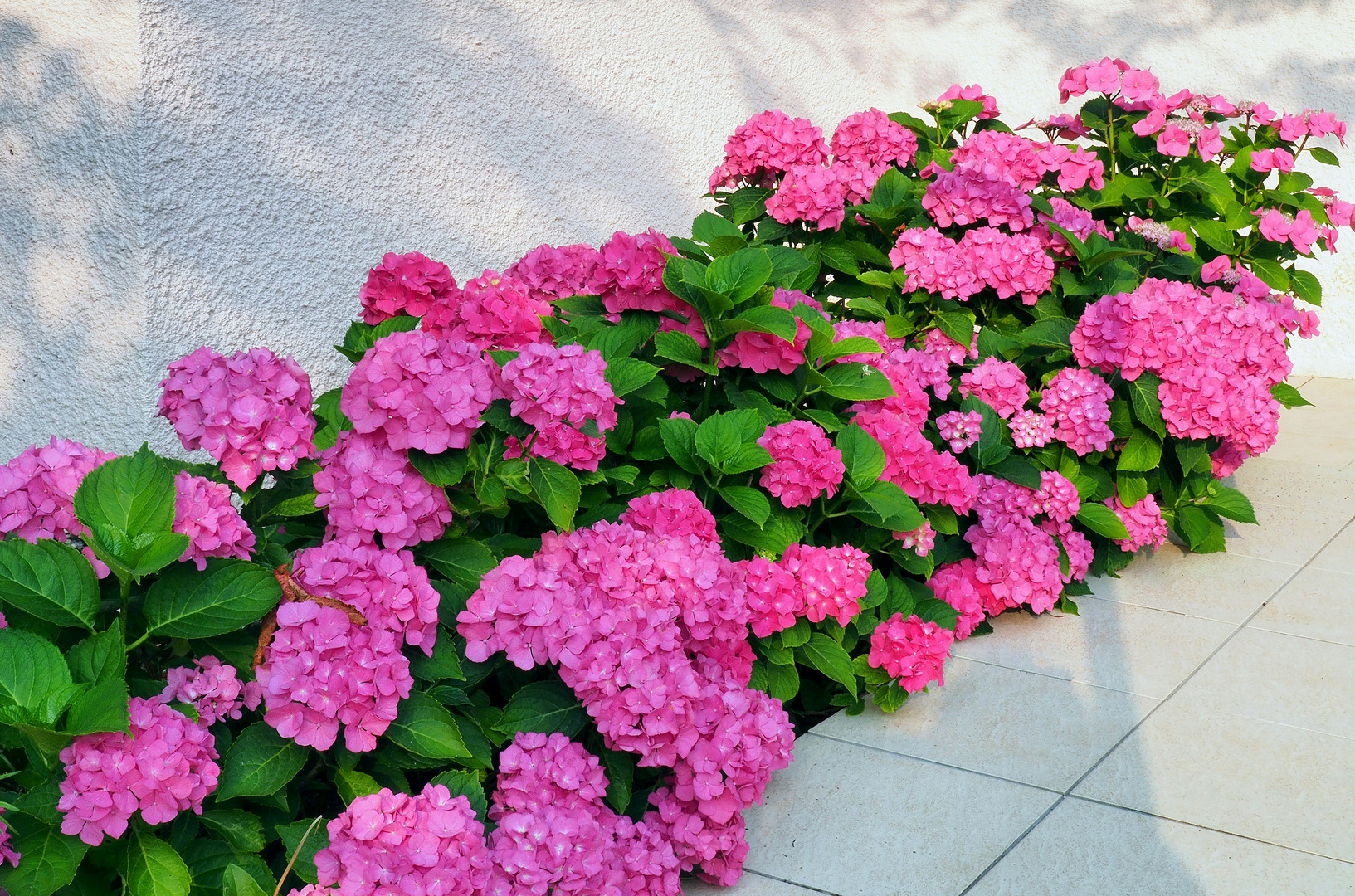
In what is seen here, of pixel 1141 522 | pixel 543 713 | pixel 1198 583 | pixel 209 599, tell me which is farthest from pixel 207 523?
pixel 1198 583

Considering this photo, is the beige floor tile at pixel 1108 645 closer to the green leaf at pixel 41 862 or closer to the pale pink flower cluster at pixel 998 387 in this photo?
the pale pink flower cluster at pixel 998 387

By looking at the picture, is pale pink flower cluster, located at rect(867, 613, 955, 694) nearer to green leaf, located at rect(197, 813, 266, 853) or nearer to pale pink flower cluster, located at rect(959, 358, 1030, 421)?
pale pink flower cluster, located at rect(959, 358, 1030, 421)

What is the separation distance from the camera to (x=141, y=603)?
1457 mm

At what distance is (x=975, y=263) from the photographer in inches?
113

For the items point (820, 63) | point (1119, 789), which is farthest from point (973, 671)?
point (820, 63)

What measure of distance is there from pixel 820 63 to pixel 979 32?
43.5 inches

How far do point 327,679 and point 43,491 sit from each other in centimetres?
47

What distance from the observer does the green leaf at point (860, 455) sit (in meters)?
2.15

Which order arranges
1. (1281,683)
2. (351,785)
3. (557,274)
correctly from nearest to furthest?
1. (351,785)
2. (1281,683)
3. (557,274)

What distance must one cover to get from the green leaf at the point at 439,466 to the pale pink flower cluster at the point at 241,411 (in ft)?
0.56

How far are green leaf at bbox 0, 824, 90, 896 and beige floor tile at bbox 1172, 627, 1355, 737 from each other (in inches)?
82.5

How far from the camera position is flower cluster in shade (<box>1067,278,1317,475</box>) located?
8.98ft

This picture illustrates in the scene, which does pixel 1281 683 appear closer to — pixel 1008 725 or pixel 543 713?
pixel 1008 725

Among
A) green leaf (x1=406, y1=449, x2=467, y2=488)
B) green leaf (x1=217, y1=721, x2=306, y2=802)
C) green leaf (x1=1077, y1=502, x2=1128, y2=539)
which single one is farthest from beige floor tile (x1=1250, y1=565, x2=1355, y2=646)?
green leaf (x1=217, y1=721, x2=306, y2=802)
